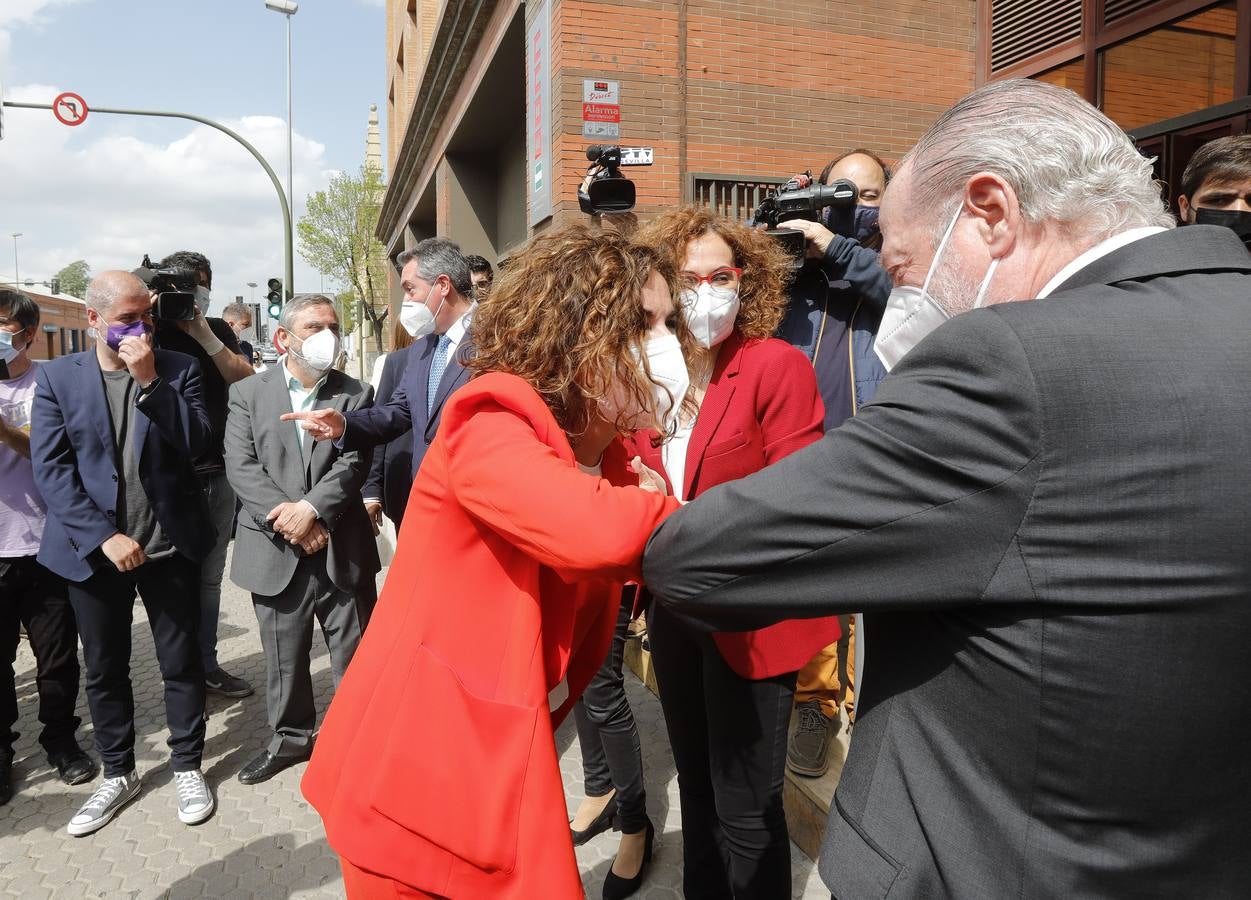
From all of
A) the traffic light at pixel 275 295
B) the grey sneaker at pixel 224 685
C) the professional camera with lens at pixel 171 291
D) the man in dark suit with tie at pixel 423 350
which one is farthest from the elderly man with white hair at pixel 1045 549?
the traffic light at pixel 275 295

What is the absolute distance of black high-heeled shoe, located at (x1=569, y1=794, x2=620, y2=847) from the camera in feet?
10.5

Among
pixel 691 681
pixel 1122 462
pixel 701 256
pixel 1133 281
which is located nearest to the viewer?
pixel 1122 462

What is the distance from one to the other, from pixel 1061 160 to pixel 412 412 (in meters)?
3.29

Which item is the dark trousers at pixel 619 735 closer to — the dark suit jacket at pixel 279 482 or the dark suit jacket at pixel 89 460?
the dark suit jacket at pixel 279 482

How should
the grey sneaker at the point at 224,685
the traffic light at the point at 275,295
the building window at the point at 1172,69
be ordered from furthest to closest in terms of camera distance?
the traffic light at the point at 275,295, the grey sneaker at the point at 224,685, the building window at the point at 1172,69

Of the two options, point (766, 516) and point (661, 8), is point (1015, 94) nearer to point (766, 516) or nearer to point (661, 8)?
point (766, 516)

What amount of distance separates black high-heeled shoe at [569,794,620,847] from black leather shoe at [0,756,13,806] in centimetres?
253

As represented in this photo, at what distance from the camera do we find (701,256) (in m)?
2.60

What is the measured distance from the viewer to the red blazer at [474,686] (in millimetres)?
1315

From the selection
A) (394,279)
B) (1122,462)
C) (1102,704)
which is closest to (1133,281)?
(1122,462)

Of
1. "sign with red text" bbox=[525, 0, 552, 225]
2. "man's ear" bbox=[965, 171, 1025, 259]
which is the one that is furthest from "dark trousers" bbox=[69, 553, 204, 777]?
"sign with red text" bbox=[525, 0, 552, 225]

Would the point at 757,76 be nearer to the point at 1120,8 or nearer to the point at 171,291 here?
the point at 1120,8

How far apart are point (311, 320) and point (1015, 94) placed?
140 inches

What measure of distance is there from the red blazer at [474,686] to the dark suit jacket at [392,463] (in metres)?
2.86
